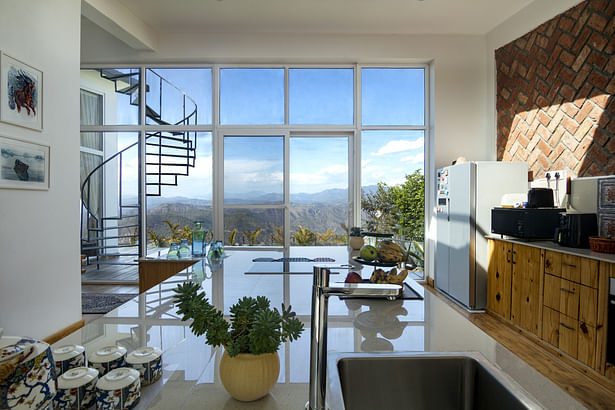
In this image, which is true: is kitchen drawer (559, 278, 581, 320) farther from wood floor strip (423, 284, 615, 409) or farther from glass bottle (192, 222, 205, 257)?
glass bottle (192, 222, 205, 257)

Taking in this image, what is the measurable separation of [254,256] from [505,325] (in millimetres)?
2614

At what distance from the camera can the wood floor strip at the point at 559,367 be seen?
2.22m

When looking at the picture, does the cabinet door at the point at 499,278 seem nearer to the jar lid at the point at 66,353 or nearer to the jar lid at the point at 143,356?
the jar lid at the point at 143,356

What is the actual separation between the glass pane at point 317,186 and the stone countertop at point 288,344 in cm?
339

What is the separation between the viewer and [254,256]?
260 centimetres

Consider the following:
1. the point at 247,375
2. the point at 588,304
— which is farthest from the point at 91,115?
the point at 588,304

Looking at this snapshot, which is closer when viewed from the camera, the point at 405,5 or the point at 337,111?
the point at 405,5

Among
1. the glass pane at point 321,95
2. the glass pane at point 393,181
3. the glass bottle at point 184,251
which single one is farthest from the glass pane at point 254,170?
the glass bottle at point 184,251

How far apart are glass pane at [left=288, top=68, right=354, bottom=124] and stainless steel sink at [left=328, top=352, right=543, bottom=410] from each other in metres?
4.41

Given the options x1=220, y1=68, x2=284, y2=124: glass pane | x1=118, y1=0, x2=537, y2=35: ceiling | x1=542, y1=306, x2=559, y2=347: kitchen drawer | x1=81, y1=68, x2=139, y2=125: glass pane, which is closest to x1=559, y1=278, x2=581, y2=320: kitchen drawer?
x1=542, y1=306, x2=559, y2=347: kitchen drawer

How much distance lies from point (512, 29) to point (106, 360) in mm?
5261

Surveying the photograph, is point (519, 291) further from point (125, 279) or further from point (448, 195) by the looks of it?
point (125, 279)

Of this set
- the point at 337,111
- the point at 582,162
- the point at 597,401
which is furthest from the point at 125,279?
the point at 582,162

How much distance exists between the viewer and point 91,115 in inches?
205
